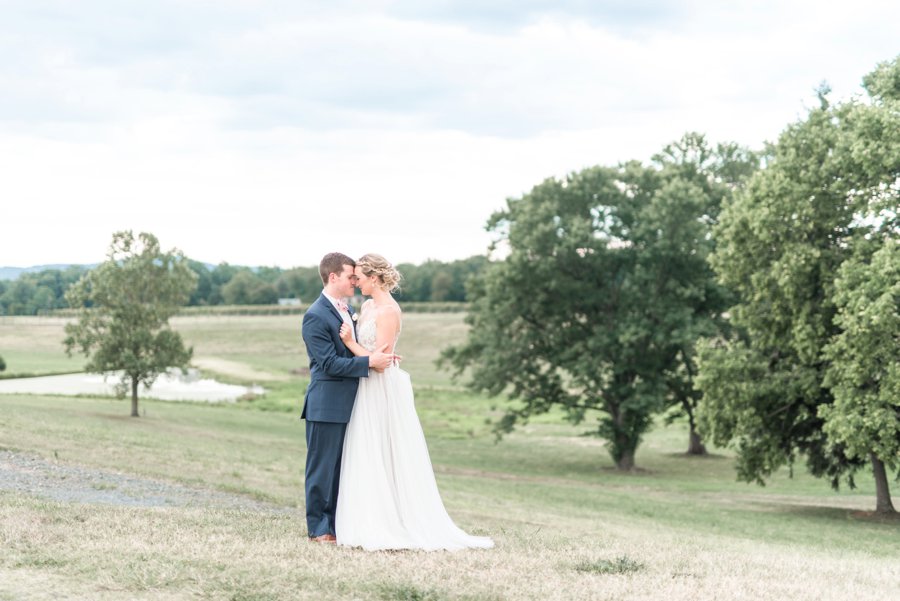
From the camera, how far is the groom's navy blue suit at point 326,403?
976 cm

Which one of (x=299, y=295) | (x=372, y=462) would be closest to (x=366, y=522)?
(x=372, y=462)

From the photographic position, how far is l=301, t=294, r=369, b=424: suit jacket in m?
9.75

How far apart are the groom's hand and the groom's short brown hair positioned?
36.4 inches

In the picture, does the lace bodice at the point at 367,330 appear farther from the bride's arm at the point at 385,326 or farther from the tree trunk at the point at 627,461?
the tree trunk at the point at 627,461

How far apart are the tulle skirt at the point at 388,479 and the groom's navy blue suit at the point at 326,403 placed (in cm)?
14

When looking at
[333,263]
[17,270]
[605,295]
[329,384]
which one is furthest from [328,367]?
[17,270]

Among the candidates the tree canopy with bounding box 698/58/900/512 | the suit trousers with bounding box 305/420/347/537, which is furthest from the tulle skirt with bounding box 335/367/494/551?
the tree canopy with bounding box 698/58/900/512

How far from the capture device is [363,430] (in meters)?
10.0

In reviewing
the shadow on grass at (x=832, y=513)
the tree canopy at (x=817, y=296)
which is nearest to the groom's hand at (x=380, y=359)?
the tree canopy at (x=817, y=296)

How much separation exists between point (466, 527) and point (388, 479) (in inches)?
172

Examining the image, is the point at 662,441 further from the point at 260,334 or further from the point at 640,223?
the point at 260,334

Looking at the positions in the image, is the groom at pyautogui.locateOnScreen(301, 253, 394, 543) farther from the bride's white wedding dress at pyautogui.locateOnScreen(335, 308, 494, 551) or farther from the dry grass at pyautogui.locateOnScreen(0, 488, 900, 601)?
the dry grass at pyautogui.locateOnScreen(0, 488, 900, 601)

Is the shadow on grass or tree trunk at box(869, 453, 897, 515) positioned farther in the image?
tree trunk at box(869, 453, 897, 515)

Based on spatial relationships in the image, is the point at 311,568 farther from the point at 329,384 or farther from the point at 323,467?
the point at 329,384
